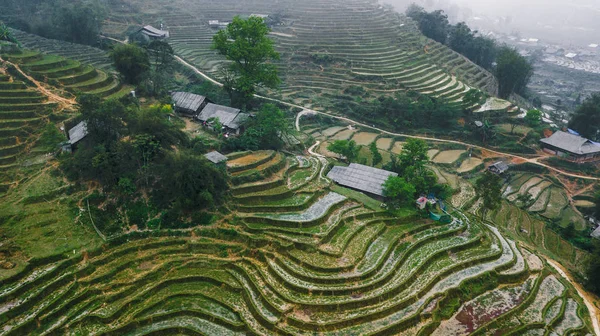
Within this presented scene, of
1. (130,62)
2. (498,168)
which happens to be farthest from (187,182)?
(498,168)

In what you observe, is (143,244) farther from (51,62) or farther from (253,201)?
(51,62)

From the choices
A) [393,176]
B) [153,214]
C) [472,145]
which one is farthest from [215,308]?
[472,145]

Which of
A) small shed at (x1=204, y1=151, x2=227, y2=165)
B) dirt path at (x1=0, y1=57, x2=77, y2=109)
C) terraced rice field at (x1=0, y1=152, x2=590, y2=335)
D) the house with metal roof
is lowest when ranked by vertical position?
terraced rice field at (x1=0, y1=152, x2=590, y2=335)

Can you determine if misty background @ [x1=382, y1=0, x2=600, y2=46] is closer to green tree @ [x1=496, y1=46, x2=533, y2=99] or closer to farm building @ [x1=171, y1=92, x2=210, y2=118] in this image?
green tree @ [x1=496, y1=46, x2=533, y2=99]

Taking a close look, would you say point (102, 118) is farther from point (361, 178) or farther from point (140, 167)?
point (361, 178)

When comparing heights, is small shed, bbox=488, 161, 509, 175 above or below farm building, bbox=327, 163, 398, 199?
below

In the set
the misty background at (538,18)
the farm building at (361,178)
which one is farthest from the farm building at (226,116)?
the misty background at (538,18)

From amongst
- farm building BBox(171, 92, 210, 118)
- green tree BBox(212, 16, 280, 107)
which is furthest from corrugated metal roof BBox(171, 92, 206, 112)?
green tree BBox(212, 16, 280, 107)
